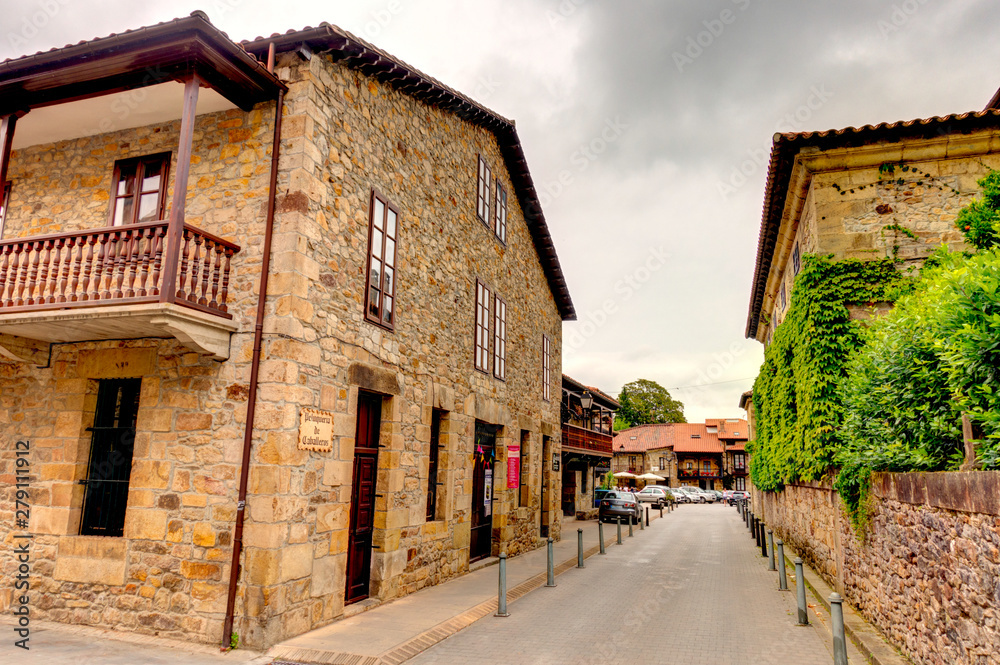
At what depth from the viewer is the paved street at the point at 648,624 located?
277 inches

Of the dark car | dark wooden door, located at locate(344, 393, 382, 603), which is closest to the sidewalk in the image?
dark wooden door, located at locate(344, 393, 382, 603)

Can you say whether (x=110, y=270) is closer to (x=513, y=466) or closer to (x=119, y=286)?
(x=119, y=286)

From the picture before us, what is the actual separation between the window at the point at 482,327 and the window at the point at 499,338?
479mm

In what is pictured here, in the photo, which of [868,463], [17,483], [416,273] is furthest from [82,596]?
[868,463]

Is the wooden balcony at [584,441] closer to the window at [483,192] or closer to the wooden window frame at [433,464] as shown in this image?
the window at [483,192]

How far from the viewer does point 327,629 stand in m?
7.49

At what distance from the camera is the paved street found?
277 inches

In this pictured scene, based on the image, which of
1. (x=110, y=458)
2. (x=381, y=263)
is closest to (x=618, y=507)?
(x=381, y=263)

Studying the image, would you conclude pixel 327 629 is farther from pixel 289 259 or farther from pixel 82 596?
pixel 289 259

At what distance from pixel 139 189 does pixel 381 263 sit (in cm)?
330

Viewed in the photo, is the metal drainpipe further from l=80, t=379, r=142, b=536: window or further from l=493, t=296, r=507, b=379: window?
l=493, t=296, r=507, b=379: window

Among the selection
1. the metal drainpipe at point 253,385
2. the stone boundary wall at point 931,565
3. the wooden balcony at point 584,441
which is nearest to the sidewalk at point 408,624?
the metal drainpipe at point 253,385

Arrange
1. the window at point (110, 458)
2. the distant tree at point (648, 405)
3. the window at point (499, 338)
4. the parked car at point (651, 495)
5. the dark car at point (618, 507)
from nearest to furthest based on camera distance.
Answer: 1. the window at point (110, 458)
2. the window at point (499, 338)
3. the dark car at point (618, 507)
4. the parked car at point (651, 495)
5. the distant tree at point (648, 405)

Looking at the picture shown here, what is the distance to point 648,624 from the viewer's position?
8594 mm
